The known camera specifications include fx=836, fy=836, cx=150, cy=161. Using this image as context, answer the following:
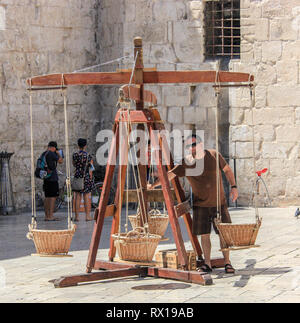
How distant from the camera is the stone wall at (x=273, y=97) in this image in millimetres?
15328

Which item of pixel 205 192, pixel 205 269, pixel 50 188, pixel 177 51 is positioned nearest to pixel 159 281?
pixel 205 269

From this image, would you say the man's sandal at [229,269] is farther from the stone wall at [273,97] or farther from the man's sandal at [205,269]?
the stone wall at [273,97]

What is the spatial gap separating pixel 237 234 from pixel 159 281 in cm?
89

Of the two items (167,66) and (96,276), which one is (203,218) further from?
Result: (167,66)

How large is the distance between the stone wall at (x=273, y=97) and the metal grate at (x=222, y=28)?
1.24ft

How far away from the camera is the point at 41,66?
635 inches

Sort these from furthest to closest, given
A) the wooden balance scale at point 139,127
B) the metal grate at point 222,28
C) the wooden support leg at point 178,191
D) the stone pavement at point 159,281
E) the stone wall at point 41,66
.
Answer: the metal grate at point 222,28 → the stone wall at point 41,66 → the wooden support leg at point 178,191 → the wooden balance scale at point 139,127 → the stone pavement at point 159,281

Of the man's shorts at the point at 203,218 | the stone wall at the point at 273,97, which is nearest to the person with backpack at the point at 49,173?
the stone wall at the point at 273,97

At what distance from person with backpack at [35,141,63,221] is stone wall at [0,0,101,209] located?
176 cm

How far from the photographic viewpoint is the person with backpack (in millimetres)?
14078

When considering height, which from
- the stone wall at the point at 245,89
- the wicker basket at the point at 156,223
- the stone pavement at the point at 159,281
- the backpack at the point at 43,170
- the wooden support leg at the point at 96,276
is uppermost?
the stone wall at the point at 245,89

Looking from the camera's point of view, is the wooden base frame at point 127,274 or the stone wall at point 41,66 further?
the stone wall at point 41,66

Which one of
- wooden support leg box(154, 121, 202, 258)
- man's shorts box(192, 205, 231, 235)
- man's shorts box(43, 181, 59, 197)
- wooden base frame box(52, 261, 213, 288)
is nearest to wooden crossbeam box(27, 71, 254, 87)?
wooden support leg box(154, 121, 202, 258)

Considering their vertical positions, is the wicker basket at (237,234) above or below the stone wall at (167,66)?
below
